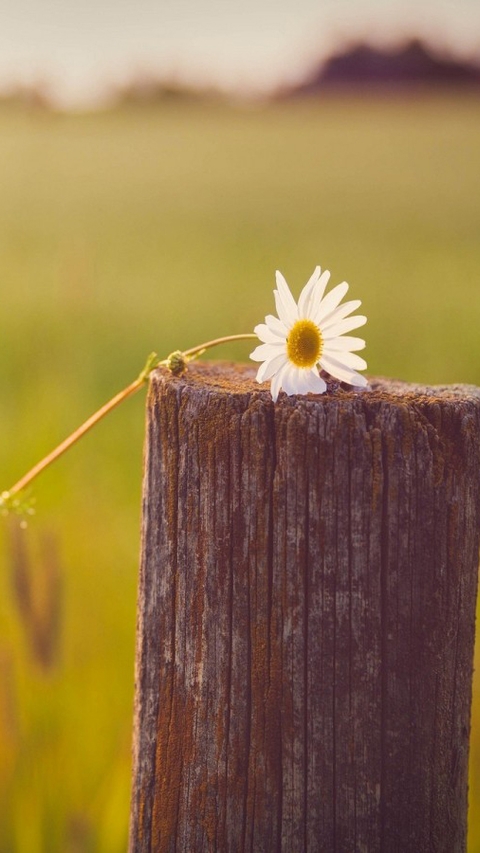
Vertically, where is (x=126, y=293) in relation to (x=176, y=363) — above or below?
above

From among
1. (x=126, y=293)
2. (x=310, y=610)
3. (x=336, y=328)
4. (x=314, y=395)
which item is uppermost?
(x=126, y=293)

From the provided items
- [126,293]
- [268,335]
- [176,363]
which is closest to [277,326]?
[268,335]

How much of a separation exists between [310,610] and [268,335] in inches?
16.0

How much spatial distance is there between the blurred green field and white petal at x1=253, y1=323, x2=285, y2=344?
89cm

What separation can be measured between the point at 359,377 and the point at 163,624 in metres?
0.48

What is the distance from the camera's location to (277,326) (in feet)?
4.32

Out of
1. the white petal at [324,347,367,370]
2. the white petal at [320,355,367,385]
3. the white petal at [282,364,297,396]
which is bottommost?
the white petal at [282,364,297,396]

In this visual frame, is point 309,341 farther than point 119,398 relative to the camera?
No

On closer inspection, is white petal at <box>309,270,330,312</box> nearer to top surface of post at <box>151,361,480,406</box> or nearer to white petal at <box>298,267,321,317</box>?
white petal at <box>298,267,321,317</box>

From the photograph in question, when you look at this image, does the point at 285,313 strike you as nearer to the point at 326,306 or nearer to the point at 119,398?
the point at 326,306

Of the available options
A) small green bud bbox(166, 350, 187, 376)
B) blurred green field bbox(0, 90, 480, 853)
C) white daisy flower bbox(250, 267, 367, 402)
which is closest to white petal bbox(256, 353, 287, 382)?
white daisy flower bbox(250, 267, 367, 402)

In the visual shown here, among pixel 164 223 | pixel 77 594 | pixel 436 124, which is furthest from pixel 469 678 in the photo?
pixel 436 124

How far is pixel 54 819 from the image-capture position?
221 centimetres

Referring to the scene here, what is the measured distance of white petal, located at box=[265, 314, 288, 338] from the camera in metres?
1.31
